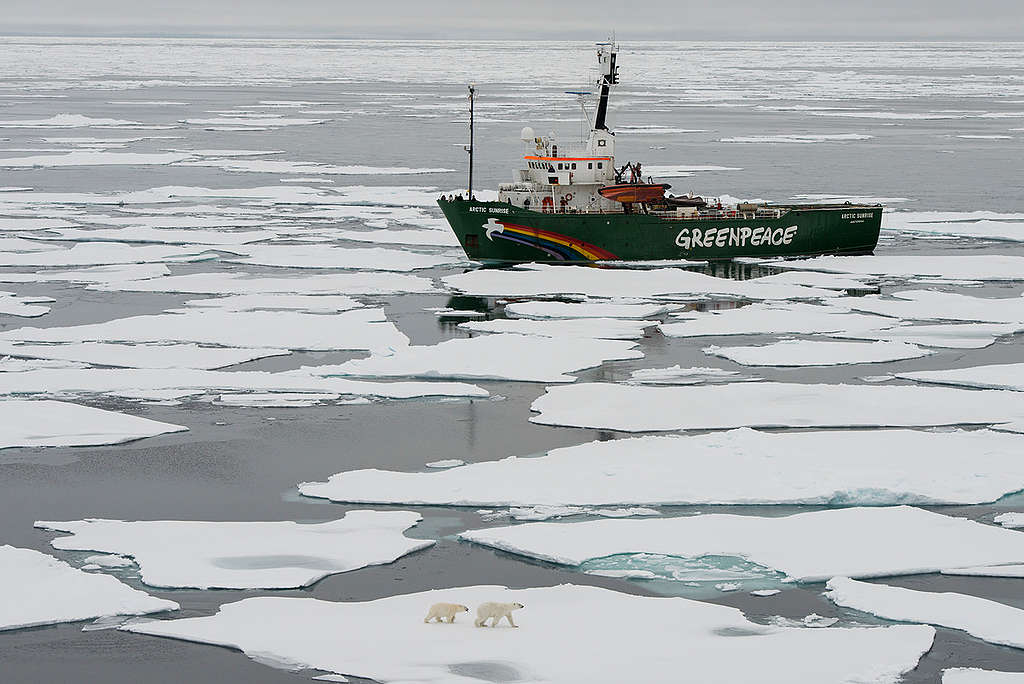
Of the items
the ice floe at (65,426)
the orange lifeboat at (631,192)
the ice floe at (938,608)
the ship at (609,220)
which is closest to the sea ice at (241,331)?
the ice floe at (65,426)

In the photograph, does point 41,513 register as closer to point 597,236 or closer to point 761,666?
point 761,666

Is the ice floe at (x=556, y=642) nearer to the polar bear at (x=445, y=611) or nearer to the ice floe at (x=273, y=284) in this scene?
the polar bear at (x=445, y=611)

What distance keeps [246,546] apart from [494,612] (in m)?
3.31

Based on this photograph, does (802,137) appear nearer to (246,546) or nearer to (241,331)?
(241,331)

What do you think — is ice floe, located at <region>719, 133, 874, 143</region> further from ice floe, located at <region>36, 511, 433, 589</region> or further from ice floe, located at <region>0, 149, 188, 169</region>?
ice floe, located at <region>36, 511, 433, 589</region>

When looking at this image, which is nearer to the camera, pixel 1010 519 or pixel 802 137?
pixel 1010 519

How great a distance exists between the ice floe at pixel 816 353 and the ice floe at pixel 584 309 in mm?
3371

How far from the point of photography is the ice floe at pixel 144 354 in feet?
77.9

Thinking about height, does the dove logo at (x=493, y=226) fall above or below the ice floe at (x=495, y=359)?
above

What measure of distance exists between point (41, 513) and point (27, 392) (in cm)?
589

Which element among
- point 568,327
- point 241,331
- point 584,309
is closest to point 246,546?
point 241,331

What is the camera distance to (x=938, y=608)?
13.1 metres

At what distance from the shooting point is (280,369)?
78.0 feet

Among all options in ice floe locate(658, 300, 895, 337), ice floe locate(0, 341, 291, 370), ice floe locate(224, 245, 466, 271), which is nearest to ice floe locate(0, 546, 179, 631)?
ice floe locate(0, 341, 291, 370)
